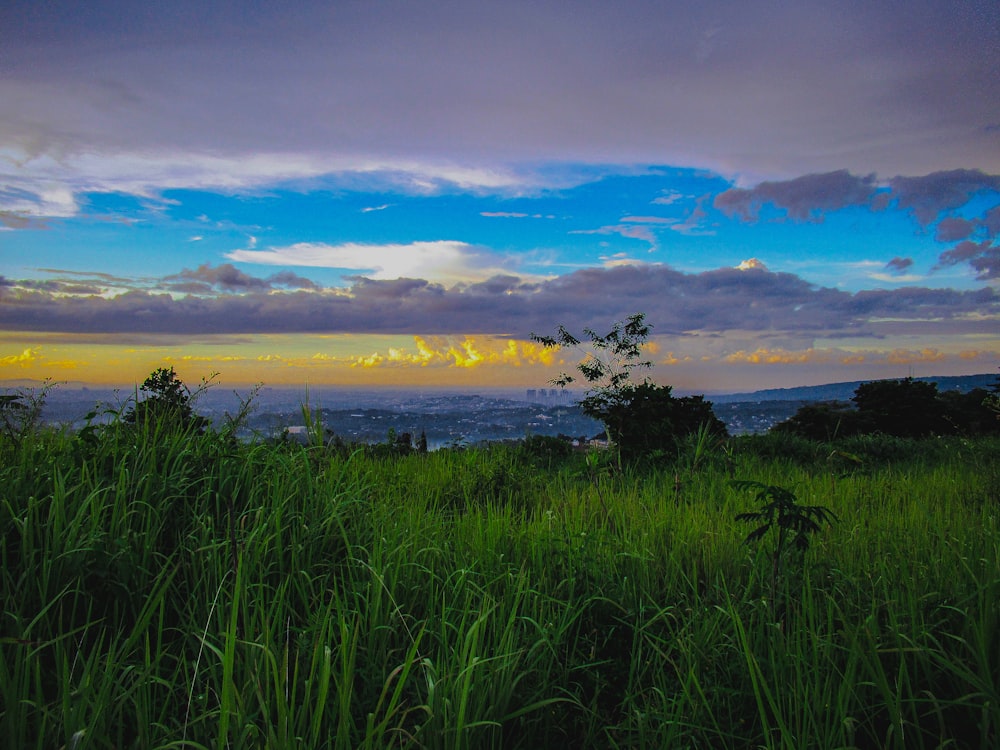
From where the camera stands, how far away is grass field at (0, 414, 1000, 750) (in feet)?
7.78

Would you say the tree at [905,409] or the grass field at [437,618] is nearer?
the grass field at [437,618]

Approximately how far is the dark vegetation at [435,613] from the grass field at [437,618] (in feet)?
0.06

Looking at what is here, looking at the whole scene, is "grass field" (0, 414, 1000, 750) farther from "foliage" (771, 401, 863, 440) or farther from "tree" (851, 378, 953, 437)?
"tree" (851, 378, 953, 437)

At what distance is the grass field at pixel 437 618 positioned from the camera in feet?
7.78

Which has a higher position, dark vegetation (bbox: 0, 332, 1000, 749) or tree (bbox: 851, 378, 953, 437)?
tree (bbox: 851, 378, 953, 437)

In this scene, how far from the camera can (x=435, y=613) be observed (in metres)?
3.27

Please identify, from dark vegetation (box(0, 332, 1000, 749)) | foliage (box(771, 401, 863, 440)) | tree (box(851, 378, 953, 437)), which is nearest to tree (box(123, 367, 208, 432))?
dark vegetation (box(0, 332, 1000, 749))

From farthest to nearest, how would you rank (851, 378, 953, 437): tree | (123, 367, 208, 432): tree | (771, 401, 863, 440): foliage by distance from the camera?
1. (851, 378, 953, 437): tree
2. (771, 401, 863, 440): foliage
3. (123, 367, 208, 432): tree

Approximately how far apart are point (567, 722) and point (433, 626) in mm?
717

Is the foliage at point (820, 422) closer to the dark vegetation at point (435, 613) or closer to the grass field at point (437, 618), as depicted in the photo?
the dark vegetation at point (435, 613)

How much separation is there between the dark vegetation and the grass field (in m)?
0.02

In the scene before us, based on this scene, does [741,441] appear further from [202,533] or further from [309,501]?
[202,533]

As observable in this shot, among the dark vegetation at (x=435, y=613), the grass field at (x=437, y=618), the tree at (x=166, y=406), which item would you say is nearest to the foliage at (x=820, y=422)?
the dark vegetation at (x=435, y=613)

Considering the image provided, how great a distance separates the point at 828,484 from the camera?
6.32 metres
